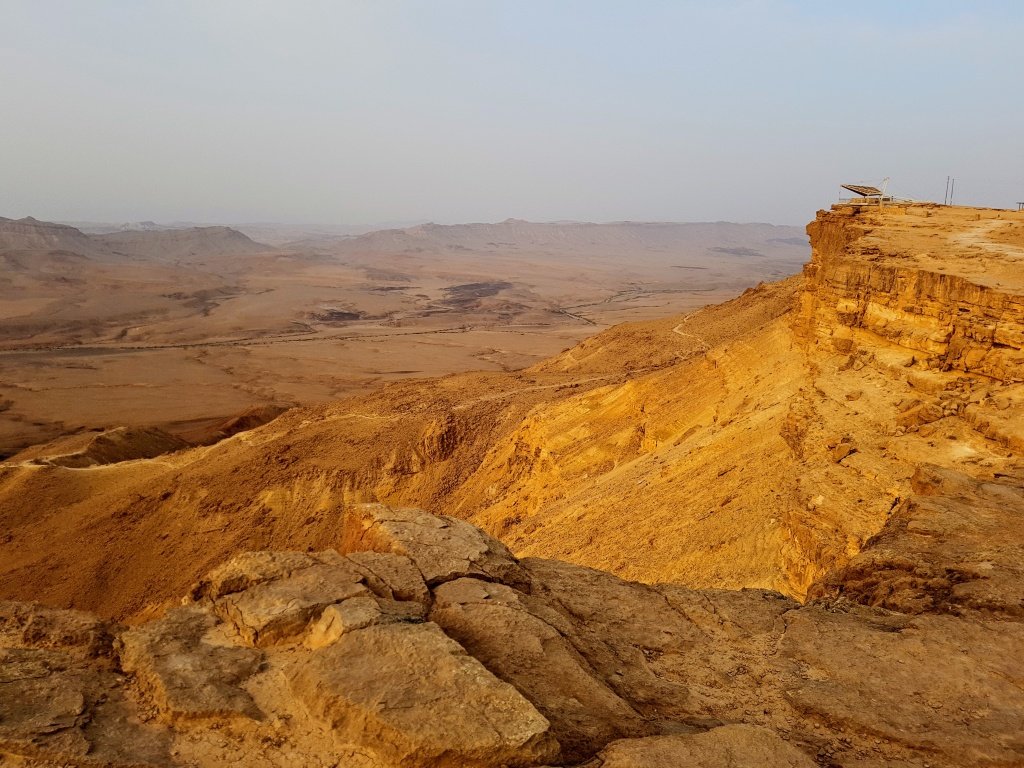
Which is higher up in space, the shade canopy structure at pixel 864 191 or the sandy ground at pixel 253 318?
the shade canopy structure at pixel 864 191

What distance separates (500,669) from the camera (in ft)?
14.3

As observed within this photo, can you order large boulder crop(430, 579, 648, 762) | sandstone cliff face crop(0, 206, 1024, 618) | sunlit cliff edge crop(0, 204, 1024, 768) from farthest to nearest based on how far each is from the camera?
sandstone cliff face crop(0, 206, 1024, 618)
large boulder crop(430, 579, 648, 762)
sunlit cliff edge crop(0, 204, 1024, 768)

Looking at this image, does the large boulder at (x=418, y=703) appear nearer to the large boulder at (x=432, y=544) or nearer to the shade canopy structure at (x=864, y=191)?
the large boulder at (x=432, y=544)

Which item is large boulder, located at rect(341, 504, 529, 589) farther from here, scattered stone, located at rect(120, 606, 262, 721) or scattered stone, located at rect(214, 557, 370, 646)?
scattered stone, located at rect(120, 606, 262, 721)

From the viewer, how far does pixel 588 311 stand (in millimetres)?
77438

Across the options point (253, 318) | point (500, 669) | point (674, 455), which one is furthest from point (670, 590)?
point (253, 318)

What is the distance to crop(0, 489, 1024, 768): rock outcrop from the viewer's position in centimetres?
364

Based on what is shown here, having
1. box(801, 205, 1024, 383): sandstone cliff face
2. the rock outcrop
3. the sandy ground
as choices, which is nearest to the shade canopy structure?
box(801, 205, 1024, 383): sandstone cliff face

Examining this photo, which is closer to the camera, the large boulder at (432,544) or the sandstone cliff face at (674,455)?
the large boulder at (432,544)

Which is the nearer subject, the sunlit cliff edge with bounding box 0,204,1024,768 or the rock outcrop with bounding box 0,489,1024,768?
the rock outcrop with bounding box 0,489,1024,768

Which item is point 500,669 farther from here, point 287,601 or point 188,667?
point 188,667

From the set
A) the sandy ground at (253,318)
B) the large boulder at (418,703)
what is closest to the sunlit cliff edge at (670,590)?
the large boulder at (418,703)

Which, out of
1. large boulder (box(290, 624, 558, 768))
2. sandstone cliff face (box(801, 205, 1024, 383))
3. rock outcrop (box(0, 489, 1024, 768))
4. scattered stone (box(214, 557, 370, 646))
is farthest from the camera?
sandstone cliff face (box(801, 205, 1024, 383))

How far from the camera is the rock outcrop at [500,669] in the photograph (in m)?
3.64
